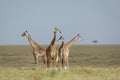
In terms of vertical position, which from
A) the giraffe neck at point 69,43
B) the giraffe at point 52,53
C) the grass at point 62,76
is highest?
the giraffe neck at point 69,43

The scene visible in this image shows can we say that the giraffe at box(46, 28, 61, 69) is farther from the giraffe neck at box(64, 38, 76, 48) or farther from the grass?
the grass

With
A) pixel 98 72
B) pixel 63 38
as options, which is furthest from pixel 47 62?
pixel 98 72

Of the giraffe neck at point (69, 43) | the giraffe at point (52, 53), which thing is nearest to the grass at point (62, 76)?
the giraffe at point (52, 53)

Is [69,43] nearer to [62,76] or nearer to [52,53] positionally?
[52,53]

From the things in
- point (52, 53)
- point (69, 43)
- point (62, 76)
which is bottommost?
point (62, 76)

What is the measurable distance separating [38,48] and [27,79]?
5.81 m

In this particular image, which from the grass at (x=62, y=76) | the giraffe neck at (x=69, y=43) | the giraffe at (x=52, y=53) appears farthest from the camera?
the giraffe neck at (x=69, y=43)

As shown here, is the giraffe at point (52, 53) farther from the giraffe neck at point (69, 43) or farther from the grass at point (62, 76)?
the grass at point (62, 76)

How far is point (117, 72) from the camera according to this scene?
20531 millimetres

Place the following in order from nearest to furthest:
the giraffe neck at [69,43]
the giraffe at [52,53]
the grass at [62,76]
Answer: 1. the grass at [62,76]
2. the giraffe at [52,53]
3. the giraffe neck at [69,43]

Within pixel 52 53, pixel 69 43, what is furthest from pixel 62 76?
pixel 69 43

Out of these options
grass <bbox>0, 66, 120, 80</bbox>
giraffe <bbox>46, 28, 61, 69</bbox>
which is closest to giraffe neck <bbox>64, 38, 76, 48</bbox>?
giraffe <bbox>46, 28, 61, 69</bbox>

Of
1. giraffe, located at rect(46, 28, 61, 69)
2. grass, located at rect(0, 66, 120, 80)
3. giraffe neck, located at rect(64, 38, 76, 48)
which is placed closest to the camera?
grass, located at rect(0, 66, 120, 80)

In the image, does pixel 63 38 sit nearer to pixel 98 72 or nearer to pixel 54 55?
pixel 54 55
